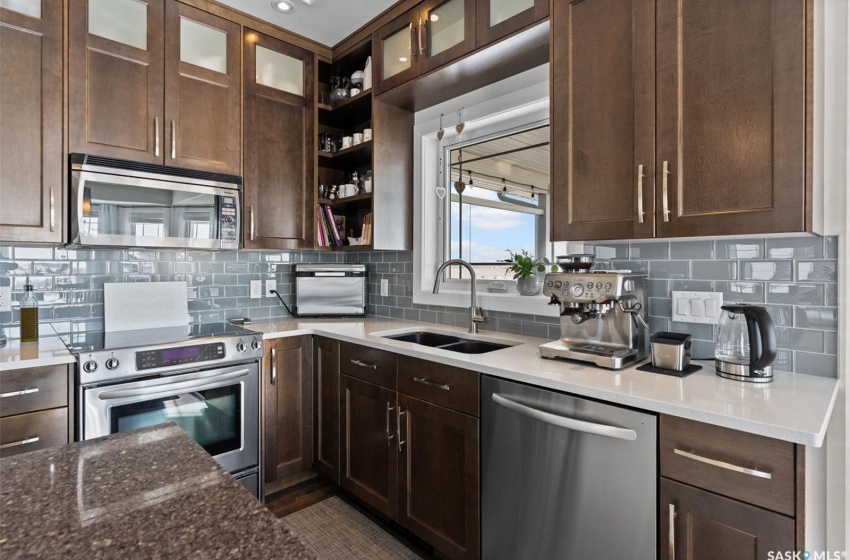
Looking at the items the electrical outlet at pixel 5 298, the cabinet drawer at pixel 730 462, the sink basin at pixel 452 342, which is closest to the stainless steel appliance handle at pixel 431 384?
the sink basin at pixel 452 342

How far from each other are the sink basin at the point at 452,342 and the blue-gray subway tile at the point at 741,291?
84cm

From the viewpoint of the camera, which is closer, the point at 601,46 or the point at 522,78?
the point at 601,46

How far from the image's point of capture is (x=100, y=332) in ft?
7.81

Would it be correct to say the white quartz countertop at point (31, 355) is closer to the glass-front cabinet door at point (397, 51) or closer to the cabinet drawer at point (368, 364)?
the cabinet drawer at point (368, 364)

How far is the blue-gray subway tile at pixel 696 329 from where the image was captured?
65.9 inches

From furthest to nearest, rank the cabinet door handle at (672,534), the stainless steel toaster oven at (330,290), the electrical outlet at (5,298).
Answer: the stainless steel toaster oven at (330,290) < the electrical outlet at (5,298) < the cabinet door handle at (672,534)

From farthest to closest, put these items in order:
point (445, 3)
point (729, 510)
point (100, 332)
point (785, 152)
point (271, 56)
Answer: point (271, 56) < point (100, 332) < point (445, 3) < point (785, 152) < point (729, 510)

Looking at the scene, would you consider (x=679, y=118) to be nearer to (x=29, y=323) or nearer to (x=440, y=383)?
(x=440, y=383)

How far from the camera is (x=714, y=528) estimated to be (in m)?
1.14

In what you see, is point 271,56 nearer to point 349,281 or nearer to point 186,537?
point 349,281

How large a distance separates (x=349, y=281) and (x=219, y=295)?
80 centimetres

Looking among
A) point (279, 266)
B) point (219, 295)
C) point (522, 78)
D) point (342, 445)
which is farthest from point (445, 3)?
point (342, 445)

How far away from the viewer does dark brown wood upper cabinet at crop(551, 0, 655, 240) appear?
152cm

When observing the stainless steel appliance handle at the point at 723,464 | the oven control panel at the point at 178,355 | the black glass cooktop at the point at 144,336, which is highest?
the black glass cooktop at the point at 144,336
